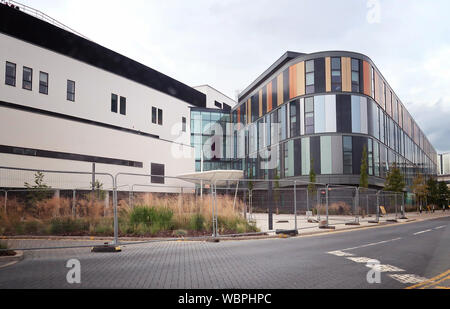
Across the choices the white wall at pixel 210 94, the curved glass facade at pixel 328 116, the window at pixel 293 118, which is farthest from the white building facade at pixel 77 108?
the window at pixel 293 118

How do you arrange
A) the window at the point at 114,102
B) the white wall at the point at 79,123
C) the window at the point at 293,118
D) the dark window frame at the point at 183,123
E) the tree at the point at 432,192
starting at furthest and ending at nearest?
the tree at the point at 432,192 < the dark window frame at the point at 183,123 < the window at the point at 114,102 < the window at the point at 293,118 < the white wall at the point at 79,123

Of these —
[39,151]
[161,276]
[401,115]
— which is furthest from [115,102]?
[401,115]

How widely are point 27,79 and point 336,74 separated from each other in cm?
3254

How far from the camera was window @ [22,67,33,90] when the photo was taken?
3616cm

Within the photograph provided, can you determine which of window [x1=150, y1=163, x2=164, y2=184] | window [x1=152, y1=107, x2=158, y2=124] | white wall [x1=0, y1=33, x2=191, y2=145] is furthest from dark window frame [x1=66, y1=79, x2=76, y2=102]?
window [x1=152, y1=107, x2=158, y2=124]

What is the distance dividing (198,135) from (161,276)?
55158 millimetres

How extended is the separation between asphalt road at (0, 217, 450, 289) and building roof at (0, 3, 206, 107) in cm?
3177

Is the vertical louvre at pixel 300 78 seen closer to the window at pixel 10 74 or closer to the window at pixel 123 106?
the window at pixel 123 106

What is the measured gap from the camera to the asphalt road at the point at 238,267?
22.6 feet

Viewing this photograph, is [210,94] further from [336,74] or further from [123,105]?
[336,74]

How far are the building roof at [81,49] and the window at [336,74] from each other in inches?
1013

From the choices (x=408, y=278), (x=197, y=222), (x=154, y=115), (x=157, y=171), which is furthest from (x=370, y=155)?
(x=408, y=278)
